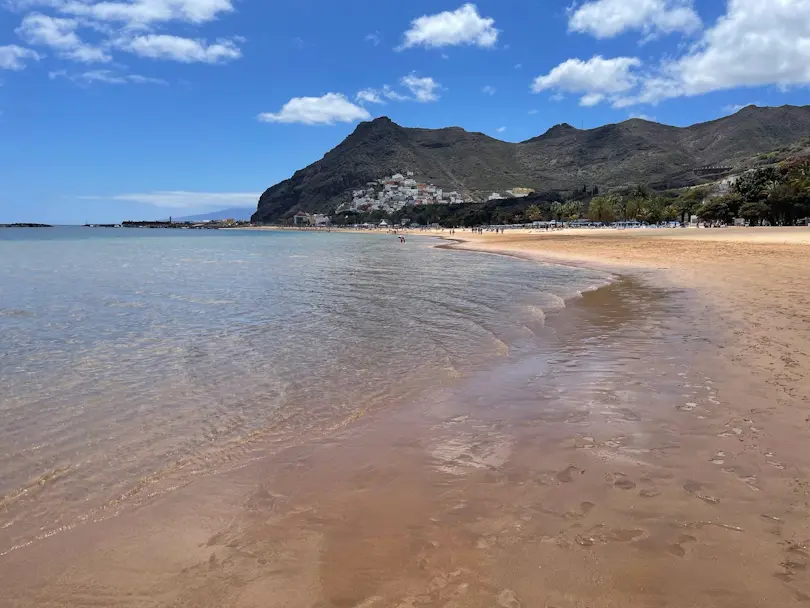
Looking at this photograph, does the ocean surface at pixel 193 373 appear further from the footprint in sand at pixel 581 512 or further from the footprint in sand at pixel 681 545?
the footprint in sand at pixel 681 545

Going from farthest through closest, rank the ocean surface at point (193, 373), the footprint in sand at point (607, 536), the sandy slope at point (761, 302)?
the sandy slope at point (761, 302) < the ocean surface at point (193, 373) < the footprint in sand at point (607, 536)

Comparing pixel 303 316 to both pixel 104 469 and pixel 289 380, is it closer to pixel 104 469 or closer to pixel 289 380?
pixel 289 380

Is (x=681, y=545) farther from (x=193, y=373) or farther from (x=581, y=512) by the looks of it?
(x=193, y=373)

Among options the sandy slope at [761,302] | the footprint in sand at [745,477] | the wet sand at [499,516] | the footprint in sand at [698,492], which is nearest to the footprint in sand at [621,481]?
the wet sand at [499,516]

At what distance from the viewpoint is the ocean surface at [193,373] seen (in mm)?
5086

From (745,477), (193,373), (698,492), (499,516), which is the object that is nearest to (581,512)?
(499,516)

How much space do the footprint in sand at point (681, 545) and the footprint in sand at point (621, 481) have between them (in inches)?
29.7

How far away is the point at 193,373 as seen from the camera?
28.4 ft

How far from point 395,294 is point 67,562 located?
1604 cm

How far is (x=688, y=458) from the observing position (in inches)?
192

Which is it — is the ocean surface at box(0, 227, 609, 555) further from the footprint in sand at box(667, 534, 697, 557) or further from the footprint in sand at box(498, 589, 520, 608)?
the footprint in sand at box(667, 534, 697, 557)

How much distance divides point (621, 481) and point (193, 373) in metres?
6.98

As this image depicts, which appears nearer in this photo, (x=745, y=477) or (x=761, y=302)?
(x=745, y=477)

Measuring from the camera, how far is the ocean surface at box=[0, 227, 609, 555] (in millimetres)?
5086
